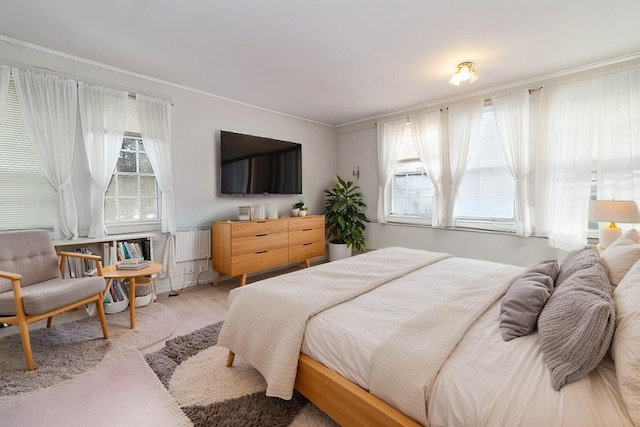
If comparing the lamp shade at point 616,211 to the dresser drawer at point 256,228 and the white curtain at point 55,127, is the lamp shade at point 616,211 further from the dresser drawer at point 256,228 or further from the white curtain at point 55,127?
the white curtain at point 55,127

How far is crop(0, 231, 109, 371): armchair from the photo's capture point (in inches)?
70.2

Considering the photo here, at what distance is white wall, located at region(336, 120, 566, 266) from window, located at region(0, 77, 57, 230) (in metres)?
4.05

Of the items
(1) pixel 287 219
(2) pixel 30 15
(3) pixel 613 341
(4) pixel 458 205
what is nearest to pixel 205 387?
(3) pixel 613 341

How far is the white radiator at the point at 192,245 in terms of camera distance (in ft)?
11.2

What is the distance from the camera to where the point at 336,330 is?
1326 mm

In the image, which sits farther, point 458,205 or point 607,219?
point 458,205

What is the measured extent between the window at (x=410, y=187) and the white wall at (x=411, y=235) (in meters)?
0.28

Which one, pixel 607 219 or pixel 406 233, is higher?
pixel 607 219

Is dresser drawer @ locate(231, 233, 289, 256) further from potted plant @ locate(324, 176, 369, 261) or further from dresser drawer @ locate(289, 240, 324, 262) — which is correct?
potted plant @ locate(324, 176, 369, 261)

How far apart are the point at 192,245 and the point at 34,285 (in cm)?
148

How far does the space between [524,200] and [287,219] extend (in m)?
2.96

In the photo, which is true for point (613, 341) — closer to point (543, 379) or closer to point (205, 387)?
point (543, 379)

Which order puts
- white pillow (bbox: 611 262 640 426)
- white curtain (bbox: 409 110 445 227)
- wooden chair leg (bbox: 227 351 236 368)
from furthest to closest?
white curtain (bbox: 409 110 445 227), wooden chair leg (bbox: 227 351 236 368), white pillow (bbox: 611 262 640 426)

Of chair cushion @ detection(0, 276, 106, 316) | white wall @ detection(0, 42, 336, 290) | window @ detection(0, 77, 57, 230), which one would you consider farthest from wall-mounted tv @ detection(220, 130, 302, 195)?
chair cushion @ detection(0, 276, 106, 316)
